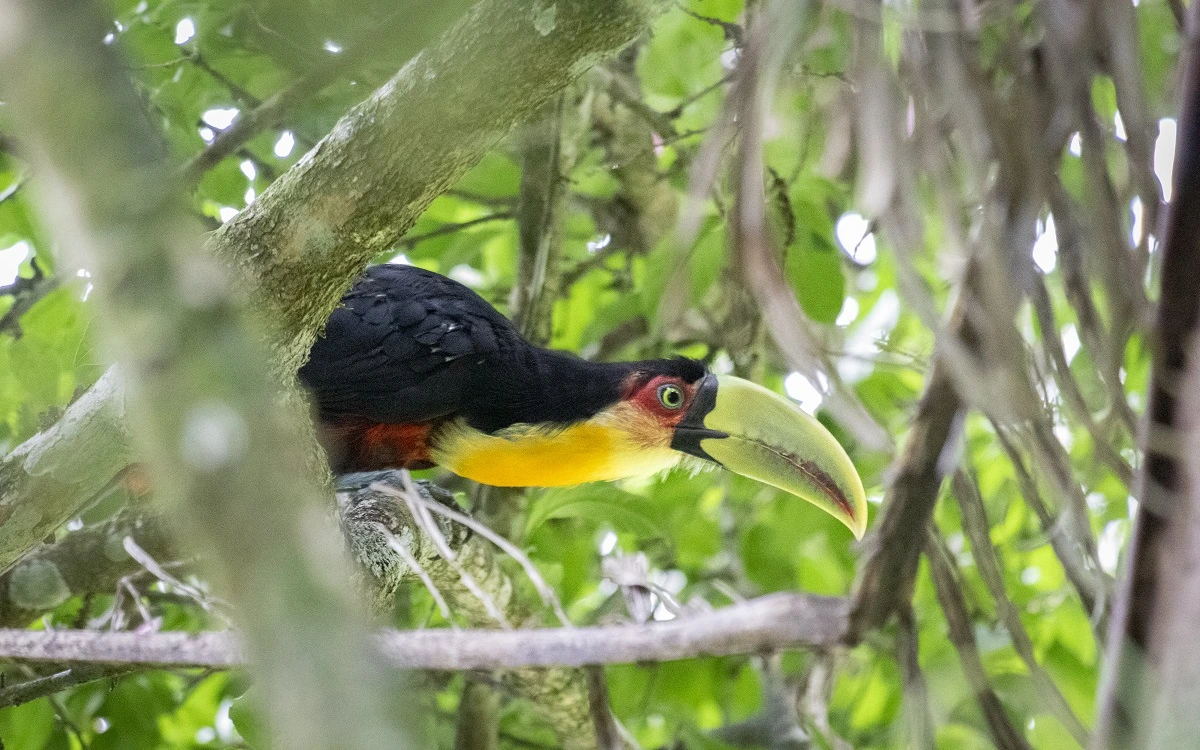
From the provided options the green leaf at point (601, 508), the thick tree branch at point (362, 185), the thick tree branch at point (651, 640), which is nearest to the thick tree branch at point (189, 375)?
the thick tree branch at point (651, 640)

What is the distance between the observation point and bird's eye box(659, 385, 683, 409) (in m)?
3.29

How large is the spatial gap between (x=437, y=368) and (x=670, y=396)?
72cm

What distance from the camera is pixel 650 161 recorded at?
12.7 ft

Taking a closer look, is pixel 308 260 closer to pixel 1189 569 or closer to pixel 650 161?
pixel 1189 569

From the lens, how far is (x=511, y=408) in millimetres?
3164

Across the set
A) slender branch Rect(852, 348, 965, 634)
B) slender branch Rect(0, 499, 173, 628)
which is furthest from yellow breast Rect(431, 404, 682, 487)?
slender branch Rect(852, 348, 965, 634)

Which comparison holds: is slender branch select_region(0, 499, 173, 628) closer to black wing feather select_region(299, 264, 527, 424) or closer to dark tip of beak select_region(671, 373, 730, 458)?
black wing feather select_region(299, 264, 527, 424)

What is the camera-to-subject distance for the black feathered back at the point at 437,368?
308 cm

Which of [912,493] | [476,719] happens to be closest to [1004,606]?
[912,493]

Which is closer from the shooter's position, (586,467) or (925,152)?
(925,152)

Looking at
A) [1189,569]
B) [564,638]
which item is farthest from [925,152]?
[564,638]

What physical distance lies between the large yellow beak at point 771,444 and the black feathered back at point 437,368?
15cm

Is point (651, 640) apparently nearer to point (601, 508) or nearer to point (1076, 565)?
point (1076, 565)

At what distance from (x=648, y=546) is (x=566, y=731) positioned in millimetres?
666
